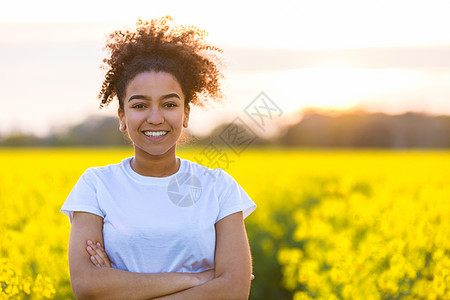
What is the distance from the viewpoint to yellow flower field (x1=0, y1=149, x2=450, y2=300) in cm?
429

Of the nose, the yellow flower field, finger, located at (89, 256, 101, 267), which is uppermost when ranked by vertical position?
the nose

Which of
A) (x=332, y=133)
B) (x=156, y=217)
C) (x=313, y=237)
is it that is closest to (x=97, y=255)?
(x=156, y=217)

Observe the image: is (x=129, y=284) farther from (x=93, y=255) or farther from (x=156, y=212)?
(x=156, y=212)

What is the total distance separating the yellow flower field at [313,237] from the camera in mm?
4285

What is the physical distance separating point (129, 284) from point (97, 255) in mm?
195

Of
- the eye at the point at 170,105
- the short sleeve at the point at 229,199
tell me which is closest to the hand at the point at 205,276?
the short sleeve at the point at 229,199

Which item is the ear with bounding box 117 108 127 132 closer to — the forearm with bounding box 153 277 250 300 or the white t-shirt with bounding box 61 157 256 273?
the white t-shirt with bounding box 61 157 256 273

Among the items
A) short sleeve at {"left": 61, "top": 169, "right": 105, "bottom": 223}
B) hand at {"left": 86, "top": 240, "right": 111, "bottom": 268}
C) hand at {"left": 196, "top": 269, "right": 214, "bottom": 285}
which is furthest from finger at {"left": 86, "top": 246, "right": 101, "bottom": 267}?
hand at {"left": 196, "top": 269, "right": 214, "bottom": 285}

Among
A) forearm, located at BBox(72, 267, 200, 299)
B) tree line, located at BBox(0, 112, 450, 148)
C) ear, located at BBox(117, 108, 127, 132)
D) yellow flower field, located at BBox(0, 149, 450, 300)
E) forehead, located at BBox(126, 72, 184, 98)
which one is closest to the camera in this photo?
forearm, located at BBox(72, 267, 200, 299)

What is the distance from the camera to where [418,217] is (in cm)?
657

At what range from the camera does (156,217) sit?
2.49 metres

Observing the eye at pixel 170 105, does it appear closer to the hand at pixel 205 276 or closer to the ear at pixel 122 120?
the ear at pixel 122 120

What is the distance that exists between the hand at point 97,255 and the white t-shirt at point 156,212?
1.7 inches

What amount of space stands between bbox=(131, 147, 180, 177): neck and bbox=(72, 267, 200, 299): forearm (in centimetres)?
46
